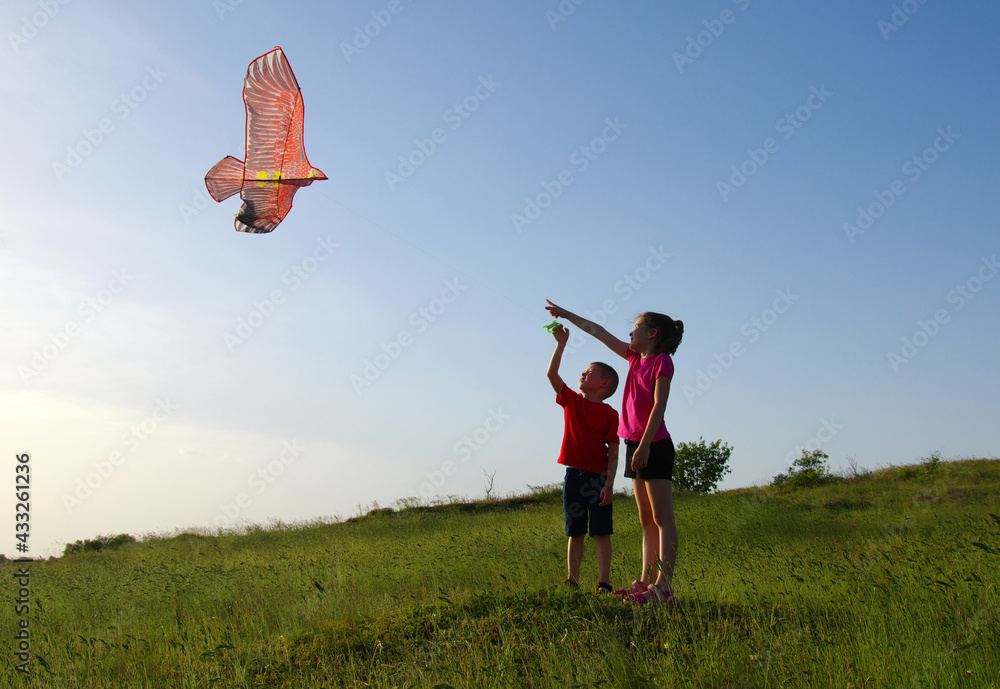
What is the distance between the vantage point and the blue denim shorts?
5.32 meters

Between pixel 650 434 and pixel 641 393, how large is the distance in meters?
0.40

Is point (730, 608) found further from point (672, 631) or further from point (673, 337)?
point (673, 337)

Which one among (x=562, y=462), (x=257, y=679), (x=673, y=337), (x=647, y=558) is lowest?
(x=257, y=679)

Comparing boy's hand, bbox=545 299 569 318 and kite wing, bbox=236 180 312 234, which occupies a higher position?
kite wing, bbox=236 180 312 234

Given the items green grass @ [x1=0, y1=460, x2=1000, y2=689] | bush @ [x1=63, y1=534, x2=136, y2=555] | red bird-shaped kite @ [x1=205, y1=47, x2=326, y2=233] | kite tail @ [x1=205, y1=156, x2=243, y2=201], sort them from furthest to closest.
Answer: bush @ [x1=63, y1=534, x2=136, y2=555], kite tail @ [x1=205, y1=156, x2=243, y2=201], red bird-shaped kite @ [x1=205, y1=47, x2=326, y2=233], green grass @ [x1=0, y1=460, x2=1000, y2=689]

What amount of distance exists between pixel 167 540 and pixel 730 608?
17.5m

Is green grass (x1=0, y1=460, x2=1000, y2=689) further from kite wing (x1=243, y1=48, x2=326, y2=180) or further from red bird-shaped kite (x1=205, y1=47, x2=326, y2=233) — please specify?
kite wing (x1=243, y1=48, x2=326, y2=180)

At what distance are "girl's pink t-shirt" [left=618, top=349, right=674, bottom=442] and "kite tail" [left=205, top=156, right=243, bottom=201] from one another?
4294 mm

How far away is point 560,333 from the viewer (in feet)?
17.7

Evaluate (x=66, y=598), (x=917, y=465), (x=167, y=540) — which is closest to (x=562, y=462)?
(x=66, y=598)

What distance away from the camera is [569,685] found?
3.28 metres

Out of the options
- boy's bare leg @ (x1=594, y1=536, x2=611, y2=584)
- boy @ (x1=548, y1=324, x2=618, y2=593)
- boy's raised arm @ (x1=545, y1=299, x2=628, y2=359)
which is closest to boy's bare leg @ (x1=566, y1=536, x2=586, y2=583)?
boy @ (x1=548, y1=324, x2=618, y2=593)

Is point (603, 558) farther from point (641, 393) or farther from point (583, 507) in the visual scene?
point (641, 393)

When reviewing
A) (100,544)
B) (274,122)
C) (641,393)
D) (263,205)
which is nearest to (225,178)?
(263,205)
